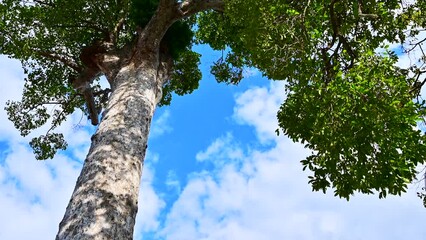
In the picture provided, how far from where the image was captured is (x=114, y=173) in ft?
16.4

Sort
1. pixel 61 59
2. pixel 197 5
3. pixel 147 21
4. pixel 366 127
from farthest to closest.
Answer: pixel 61 59 < pixel 147 21 < pixel 197 5 < pixel 366 127

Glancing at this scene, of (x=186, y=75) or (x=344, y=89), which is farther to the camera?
(x=186, y=75)

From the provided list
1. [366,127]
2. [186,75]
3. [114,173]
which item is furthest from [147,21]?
[366,127]

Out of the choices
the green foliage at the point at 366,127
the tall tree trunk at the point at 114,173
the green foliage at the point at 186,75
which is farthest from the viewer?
the green foliage at the point at 186,75

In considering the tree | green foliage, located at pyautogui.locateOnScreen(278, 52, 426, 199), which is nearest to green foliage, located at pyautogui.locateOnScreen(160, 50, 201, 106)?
the tree

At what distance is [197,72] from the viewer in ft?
45.0

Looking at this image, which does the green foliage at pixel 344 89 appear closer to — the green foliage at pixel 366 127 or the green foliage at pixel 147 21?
the green foliage at pixel 366 127

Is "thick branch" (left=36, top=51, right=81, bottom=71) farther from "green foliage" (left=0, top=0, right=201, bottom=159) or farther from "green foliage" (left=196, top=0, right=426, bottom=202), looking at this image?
"green foliage" (left=196, top=0, right=426, bottom=202)

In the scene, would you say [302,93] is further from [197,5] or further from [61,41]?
[61,41]

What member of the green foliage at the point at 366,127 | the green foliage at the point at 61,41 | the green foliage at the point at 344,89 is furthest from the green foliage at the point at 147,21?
the green foliage at the point at 366,127

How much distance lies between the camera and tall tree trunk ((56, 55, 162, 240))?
14.1 ft

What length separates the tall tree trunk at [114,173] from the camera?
430 centimetres

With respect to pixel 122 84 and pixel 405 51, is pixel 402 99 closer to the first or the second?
pixel 405 51

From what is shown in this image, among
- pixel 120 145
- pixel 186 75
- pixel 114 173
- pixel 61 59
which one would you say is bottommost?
pixel 114 173
